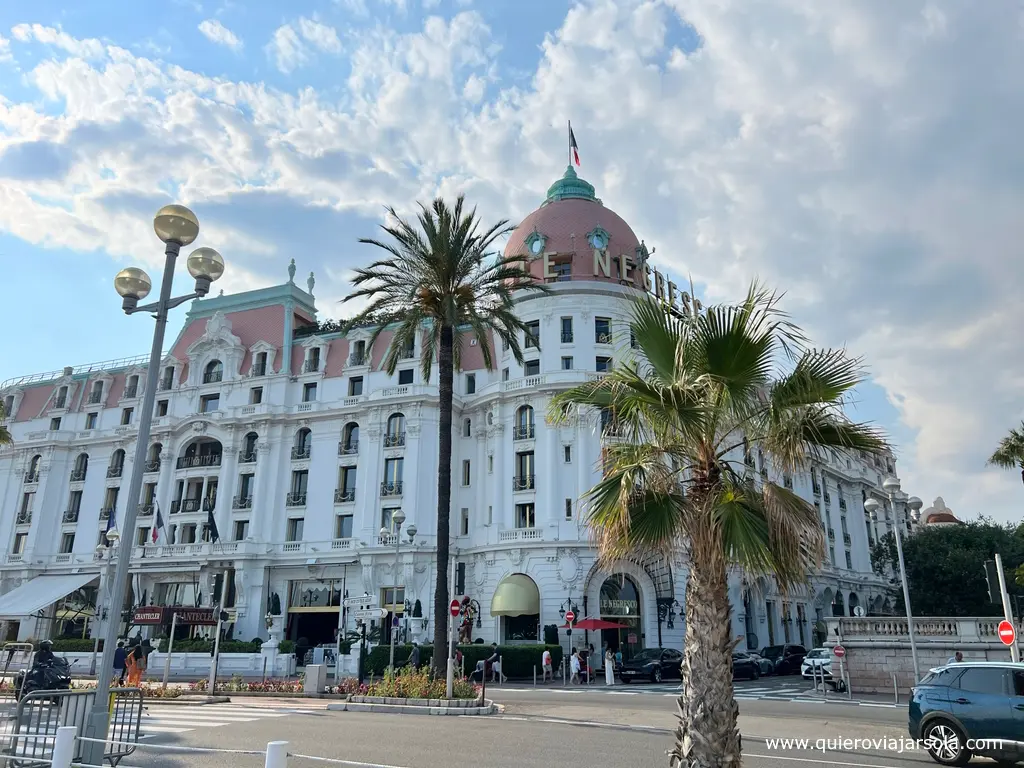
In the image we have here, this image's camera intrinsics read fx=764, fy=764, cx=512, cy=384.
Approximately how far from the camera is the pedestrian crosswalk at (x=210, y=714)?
1772cm

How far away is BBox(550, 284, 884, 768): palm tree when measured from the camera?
330 inches

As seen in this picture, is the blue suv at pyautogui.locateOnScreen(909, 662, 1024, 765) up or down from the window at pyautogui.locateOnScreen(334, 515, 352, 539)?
down

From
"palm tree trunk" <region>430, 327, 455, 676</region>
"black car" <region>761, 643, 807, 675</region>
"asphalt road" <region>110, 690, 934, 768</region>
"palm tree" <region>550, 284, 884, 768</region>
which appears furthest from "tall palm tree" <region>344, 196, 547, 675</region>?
"black car" <region>761, 643, 807, 675</region>

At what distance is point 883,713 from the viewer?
21.4 metres

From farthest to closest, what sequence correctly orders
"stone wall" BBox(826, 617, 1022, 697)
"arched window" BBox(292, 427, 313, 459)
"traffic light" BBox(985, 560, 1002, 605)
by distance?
1. "arched window" BBox(292, 427, 313, 459)
2. "stone wall" BBox(826, 617, 1022, 697)
3. "traffic light" BBox(985, 560, 1002, 605)

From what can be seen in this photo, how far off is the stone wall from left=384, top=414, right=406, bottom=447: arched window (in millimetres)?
27809

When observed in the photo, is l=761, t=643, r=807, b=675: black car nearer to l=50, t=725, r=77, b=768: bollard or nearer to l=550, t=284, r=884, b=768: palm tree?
l=550, t=284, r=884, b=768: palm tree

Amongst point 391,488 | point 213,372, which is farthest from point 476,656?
point 213,372

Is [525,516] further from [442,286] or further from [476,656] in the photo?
[442,286]

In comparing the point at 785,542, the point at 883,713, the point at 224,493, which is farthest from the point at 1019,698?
the point at 224,493

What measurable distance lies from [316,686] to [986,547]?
54737mm

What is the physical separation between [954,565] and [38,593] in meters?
65.6

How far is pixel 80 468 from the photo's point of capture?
58.9 metres

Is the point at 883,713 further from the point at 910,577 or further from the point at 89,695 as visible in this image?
the point at 910,577
